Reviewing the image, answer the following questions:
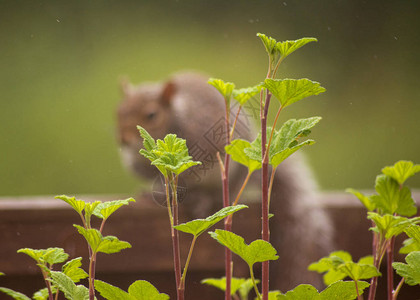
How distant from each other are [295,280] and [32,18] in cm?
82

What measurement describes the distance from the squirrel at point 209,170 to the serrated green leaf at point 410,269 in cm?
76

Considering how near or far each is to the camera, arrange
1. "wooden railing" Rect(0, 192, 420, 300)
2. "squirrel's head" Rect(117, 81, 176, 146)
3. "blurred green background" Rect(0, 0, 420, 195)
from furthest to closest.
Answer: "squirrel's head" Rect(117, 81, 176, 146), "blurred green background" Rect(0, 0, 420, 195), "wooden railing" Rect(0, 192, 420, 300)

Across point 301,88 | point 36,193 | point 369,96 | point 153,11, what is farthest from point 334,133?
point 301,88

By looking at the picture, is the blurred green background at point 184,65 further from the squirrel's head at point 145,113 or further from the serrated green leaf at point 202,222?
the serrated green leaf at point 202,222

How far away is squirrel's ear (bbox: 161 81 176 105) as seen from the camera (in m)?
1.40

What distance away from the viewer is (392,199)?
0.37 m

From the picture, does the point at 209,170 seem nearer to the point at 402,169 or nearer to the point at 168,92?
the point at 168,92

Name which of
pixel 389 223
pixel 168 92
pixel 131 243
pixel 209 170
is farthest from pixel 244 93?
pixel 168 92

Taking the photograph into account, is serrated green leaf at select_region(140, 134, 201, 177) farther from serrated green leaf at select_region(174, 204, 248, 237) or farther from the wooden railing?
the wooden railing

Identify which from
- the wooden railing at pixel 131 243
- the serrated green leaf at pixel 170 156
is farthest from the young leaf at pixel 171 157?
the wooden railing at pixel 131 243

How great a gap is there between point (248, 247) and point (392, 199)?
0.13m

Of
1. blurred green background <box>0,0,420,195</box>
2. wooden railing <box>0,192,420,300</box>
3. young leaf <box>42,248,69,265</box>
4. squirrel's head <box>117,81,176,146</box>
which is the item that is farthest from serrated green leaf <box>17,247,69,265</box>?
squirrel's head <box>117,81,176,146</box>

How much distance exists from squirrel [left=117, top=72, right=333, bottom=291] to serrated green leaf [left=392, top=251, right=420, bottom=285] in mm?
757

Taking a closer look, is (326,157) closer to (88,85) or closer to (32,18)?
(88,85)
